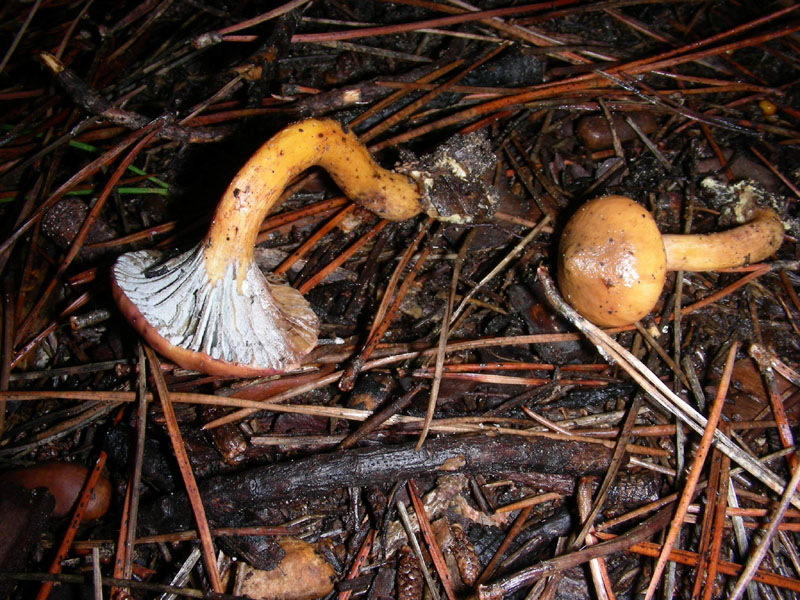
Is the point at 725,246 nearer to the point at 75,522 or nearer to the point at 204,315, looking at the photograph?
the point at 204,315

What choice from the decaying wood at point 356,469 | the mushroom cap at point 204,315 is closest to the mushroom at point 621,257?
the decaying wood at point 356,469

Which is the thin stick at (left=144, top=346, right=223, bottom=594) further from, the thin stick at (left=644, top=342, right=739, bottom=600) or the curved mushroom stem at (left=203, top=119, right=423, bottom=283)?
the thin stick at (left=644, top=342, right=739, bottom=600)

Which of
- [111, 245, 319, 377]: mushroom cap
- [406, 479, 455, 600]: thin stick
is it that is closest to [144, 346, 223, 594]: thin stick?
[111, 245, 319, 377]: mushroom cap

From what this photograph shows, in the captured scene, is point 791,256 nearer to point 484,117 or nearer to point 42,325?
point 484,117

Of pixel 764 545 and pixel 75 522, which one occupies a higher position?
pixel 75 522

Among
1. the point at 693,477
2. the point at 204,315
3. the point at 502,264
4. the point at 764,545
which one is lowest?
the point at 764,545

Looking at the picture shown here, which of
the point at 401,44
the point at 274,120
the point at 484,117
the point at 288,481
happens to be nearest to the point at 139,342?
→ the point at 288,481

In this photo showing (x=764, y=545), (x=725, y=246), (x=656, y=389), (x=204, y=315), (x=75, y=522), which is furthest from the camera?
(x=725, y=246)

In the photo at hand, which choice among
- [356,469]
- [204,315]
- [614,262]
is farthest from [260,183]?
[614,262]
